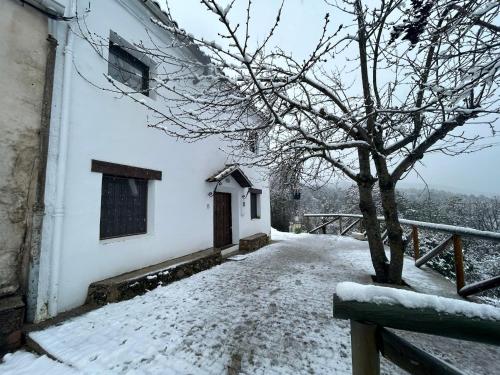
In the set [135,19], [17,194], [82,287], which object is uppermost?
[135,19]

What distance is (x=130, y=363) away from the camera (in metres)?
2.48

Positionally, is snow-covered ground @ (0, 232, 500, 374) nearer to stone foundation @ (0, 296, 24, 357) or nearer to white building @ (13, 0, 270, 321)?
stone foundation @ (0, 296, 24, 357)

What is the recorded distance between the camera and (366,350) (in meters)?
1.33

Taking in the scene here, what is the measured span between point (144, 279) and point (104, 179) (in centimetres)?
194

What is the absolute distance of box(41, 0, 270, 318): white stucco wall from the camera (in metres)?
3.72

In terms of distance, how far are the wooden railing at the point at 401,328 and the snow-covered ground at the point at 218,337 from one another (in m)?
1.39

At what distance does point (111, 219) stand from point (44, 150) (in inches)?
63.9

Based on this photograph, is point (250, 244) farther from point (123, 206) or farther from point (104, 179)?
point (104, 179)

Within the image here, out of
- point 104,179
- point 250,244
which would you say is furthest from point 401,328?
point 250,244

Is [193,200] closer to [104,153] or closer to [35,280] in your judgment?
[104,153]

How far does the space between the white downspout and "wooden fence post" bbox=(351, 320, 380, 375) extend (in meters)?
3.83

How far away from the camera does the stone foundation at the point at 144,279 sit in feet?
12.6

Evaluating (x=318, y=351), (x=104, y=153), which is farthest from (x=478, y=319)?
(x=104, y=153)

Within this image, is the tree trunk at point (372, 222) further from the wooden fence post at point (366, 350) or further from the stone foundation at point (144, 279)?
the wooden fence post at point (366, 350)
